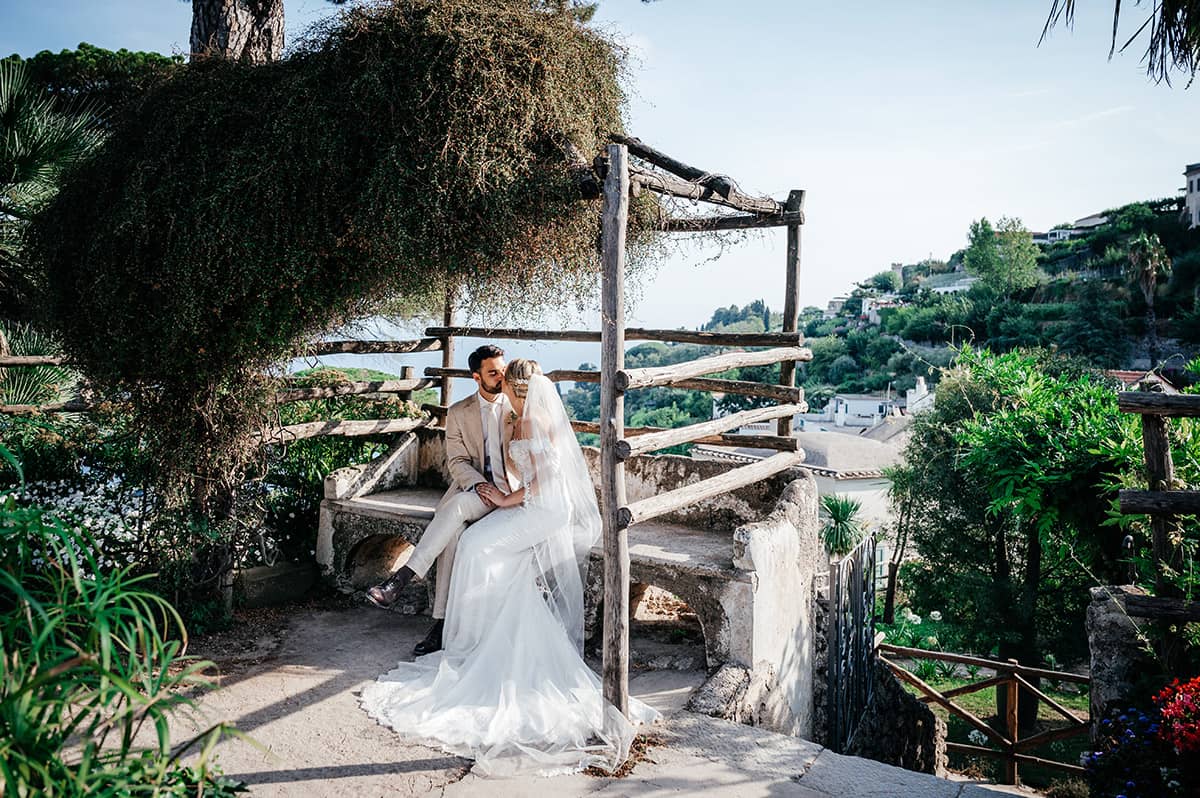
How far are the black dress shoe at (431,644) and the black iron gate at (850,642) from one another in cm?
318

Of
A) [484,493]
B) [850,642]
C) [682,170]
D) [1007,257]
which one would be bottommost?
[850,642]

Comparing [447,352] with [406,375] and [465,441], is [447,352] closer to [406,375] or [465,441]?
[406,375]

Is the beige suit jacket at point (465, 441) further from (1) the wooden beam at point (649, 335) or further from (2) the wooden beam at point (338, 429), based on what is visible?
(2) the wooden beam at point (338, 429)

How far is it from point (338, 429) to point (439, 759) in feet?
11.6

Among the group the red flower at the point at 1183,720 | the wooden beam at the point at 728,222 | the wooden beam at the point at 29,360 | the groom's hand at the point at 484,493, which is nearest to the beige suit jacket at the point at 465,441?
the groom's hand at the point at 484,493

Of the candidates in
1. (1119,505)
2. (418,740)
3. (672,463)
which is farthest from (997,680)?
(418,740)

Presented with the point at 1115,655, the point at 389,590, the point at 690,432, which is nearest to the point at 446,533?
the point at 389,590

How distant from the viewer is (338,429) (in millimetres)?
6949

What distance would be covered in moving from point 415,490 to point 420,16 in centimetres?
420

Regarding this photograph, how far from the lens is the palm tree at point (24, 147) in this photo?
868 centimetres

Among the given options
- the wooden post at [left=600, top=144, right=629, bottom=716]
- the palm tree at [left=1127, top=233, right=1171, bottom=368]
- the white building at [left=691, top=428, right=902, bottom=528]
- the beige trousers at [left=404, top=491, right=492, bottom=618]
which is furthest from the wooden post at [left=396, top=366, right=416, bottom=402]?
the palm tree at [left=1127, top=233, right=1171, bottom=368]

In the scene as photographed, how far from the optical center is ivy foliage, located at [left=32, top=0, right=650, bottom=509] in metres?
4.79

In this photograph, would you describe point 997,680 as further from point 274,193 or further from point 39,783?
point 39,783

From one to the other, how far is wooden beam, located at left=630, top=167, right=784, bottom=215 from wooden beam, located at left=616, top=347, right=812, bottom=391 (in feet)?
3.47
